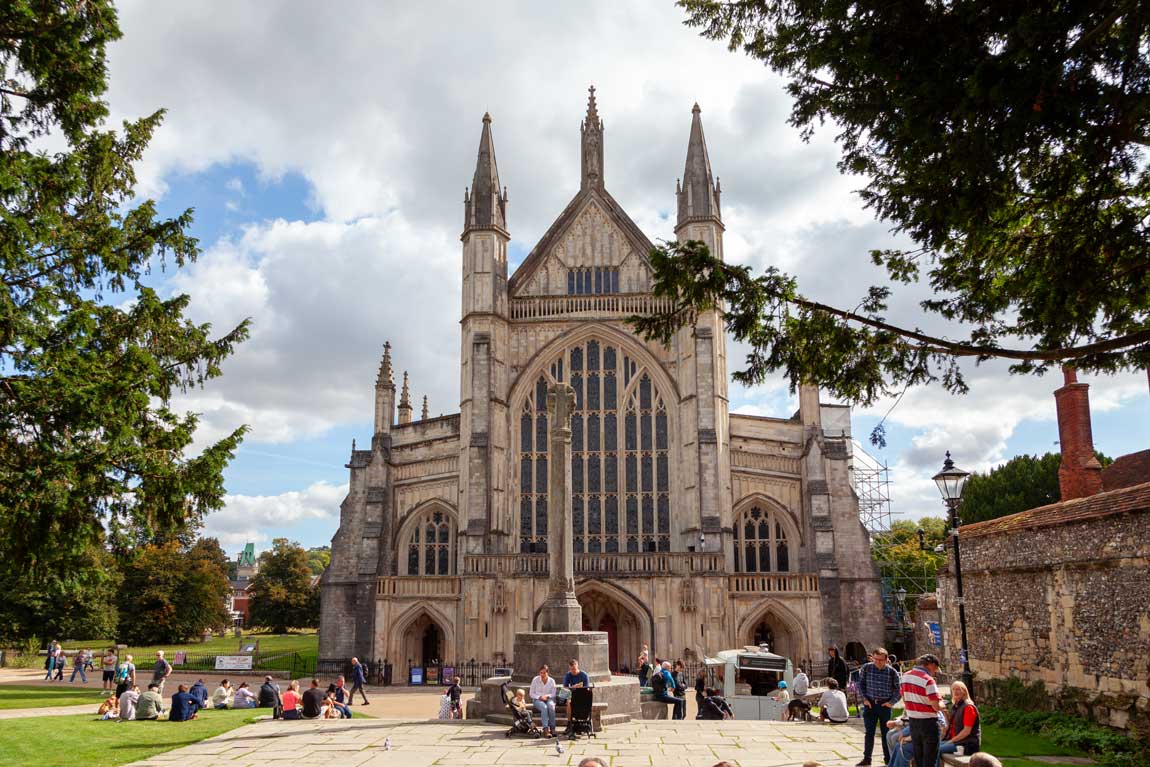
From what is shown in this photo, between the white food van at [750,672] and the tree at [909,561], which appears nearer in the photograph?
the white food van at [750,672]

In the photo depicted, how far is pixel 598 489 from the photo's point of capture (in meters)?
32.2

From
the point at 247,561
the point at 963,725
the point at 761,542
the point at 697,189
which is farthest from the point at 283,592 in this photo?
the point at 247,561

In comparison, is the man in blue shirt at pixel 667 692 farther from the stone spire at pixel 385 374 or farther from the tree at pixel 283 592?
the tree at pixel 283 592

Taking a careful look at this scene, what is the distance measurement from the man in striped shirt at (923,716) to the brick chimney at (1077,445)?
13.3 m

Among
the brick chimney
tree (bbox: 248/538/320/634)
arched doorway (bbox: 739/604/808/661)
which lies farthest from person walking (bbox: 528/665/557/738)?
tree (bbox: 248/538/320/634)

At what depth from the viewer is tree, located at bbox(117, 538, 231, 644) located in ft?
163

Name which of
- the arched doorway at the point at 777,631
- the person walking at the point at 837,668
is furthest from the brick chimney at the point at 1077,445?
the arched doorway at the point at 777,631

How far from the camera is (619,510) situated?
105 feet

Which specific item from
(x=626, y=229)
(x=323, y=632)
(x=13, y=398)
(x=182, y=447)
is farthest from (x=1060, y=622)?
(x=323, y=632)

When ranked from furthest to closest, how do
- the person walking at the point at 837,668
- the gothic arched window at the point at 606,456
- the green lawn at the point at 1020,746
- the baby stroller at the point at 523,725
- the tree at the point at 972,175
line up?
the gothic arched window at the point at 606,456 < the person walking at the point at 837,668 < the baby stroller at the point at 523,725 < the green lawn at the point at 1020,746 < the tree at the point at 972,175

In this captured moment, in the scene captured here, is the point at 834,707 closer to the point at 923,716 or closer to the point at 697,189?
the point at 923,716

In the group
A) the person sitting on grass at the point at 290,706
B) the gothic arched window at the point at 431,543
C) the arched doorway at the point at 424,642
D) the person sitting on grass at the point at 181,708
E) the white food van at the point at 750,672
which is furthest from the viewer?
the gothic arched window at the point at 431,543

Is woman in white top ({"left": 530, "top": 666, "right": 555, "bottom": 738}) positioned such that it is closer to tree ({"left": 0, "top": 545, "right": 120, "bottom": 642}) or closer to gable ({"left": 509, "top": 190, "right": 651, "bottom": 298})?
gable ({"left": 509, "top": 190, "right": 651, "bottom": 298})

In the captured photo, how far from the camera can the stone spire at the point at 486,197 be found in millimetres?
33750
